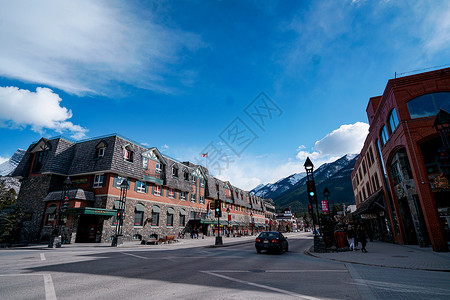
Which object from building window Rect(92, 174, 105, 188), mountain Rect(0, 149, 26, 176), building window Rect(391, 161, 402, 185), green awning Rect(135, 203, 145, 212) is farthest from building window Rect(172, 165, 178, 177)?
mountain Rect(0, 149, 26, 176)

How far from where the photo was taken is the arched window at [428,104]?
51.8ft

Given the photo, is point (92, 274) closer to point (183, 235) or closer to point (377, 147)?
point (377, 147)

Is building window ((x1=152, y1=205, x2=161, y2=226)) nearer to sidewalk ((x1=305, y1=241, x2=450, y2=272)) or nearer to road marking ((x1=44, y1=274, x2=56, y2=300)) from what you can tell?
sidewalk ((x1=305, y1=241, x2=450, y2=272))

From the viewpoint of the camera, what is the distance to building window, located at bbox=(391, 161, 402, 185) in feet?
65.1

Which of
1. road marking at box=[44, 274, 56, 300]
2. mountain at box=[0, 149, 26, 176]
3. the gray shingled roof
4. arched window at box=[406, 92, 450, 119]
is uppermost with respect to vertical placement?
mountain at box=[0, 149, 26, 176]

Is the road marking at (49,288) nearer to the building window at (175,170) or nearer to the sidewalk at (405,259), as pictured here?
the sidewalk at (405,259)

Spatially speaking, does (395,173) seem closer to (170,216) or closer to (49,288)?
(49,288)

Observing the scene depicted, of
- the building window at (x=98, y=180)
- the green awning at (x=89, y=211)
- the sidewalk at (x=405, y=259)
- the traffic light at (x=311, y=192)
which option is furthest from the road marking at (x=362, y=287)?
the building window at (x=98, y=180)

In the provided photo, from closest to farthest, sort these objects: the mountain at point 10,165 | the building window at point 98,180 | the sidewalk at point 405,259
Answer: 1. the sidewalk at point 405,259
2. the building window at point 98,180
3. the mountain at point 10,165

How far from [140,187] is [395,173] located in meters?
28.1

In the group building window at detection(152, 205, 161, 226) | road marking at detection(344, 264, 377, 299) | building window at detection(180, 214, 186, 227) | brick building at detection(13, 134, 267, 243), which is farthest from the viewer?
building window at detection(180, 214, 186, 227)

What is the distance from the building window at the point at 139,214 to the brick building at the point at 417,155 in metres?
27.7

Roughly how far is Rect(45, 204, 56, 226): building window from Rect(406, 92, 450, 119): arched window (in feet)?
114

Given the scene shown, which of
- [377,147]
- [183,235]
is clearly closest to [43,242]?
[183,235]
